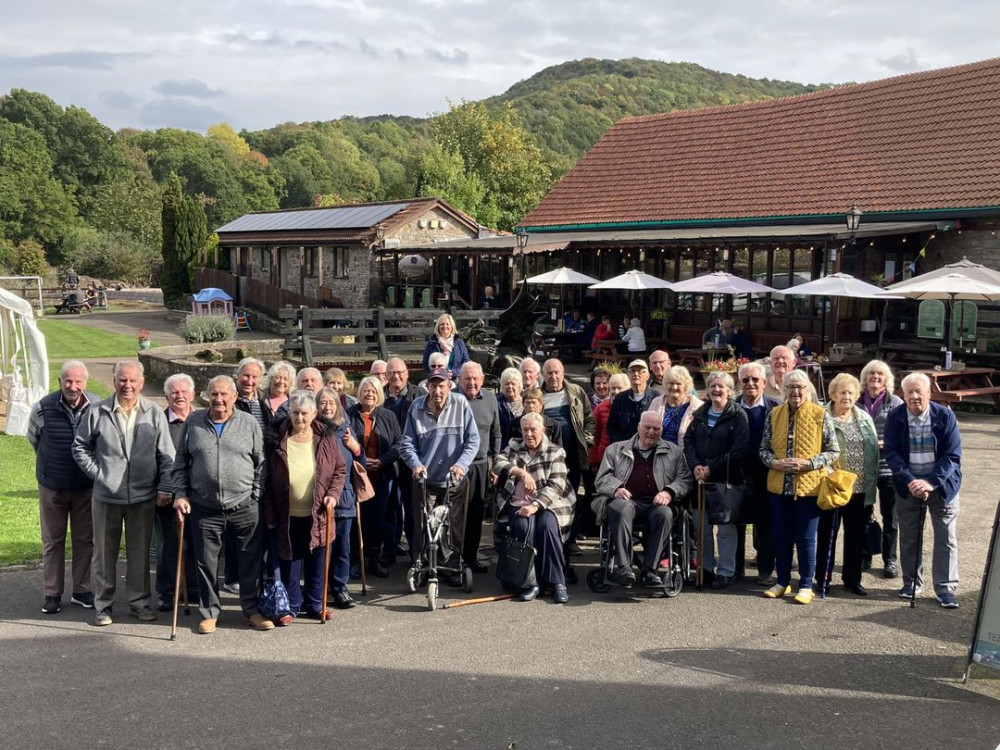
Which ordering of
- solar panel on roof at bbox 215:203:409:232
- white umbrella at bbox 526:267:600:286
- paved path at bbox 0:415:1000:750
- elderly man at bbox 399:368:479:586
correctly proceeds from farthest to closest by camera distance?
solar panel on roof at bbox 215:203:409:232
white umbrella at bbox 526:267:600:286
elderly man at bbox 399:368:479:586
paved path at bbox 0:415:1000:750

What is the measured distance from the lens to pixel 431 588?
729 centimetres

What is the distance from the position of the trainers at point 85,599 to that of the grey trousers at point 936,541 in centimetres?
582

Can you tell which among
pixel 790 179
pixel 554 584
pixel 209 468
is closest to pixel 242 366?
pixel 209 468

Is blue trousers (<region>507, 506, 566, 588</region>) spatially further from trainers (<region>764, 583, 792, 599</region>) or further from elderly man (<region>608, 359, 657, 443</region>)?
trainers (<region>764, 583, 792, 599</region>)

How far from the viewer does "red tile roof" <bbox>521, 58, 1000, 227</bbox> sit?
2188 cm

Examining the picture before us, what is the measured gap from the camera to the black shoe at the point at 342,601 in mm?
7324

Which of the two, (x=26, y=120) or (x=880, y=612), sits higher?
(x=26, y=120)

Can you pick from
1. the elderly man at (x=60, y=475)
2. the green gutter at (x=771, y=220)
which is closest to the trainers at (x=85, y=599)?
the elderly man at (x=60, y=475)

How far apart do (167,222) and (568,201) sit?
21761mm

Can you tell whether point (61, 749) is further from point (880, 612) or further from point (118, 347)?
point (118, 347)

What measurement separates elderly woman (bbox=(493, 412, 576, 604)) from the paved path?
282mm

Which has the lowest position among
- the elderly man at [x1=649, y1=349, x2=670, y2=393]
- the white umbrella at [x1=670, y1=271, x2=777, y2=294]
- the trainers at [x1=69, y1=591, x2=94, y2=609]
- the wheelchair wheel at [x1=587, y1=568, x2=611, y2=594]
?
the trainers at [x1=69, y1=591, x2=94, y2=609]

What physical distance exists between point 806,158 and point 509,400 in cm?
1894

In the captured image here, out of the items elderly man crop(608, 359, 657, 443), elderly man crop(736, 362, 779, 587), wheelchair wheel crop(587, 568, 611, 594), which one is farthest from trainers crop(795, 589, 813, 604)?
elderly man crop(608, 359, 657, 443)
